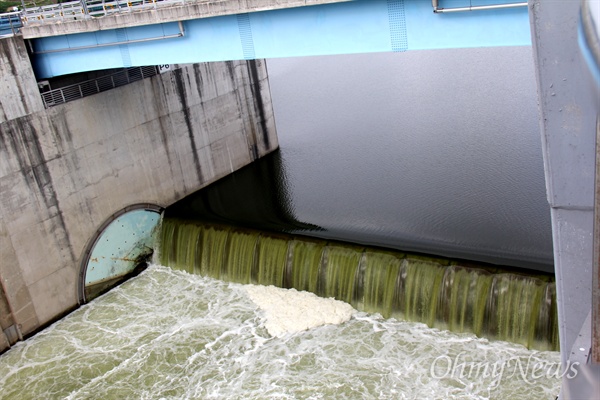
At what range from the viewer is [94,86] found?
18500mm

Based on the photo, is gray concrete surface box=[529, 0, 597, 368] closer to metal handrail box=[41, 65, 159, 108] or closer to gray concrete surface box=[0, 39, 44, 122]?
gray concrete surface box=[0, 39, 44, 122]

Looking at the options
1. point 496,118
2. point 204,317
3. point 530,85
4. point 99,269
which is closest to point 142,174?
point 99,269

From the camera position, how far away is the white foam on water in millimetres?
15188

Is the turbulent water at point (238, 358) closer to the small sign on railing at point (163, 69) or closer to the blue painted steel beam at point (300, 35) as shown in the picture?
the blue painted steel beam at point (300, 35)

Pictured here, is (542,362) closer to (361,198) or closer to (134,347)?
(361,198)

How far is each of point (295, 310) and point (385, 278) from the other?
2.59 meters

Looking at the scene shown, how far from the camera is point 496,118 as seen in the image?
2244 cm

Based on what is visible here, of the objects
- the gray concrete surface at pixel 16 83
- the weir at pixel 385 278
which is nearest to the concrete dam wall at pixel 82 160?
the gray concrete surface at pixel 16 83

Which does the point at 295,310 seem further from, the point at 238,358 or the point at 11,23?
the point at 11,23

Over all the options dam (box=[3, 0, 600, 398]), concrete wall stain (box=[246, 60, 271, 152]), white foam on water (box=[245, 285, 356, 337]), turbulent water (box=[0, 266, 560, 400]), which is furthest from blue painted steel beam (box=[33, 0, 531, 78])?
concrete wall stain (box=[246, 60, 271, 152])

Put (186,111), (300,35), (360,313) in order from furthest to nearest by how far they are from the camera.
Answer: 1. (186,111)
2. (360,313)
3. (300,35)

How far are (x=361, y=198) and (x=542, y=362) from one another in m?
7.88

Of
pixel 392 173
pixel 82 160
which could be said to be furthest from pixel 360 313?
pixel 82 160

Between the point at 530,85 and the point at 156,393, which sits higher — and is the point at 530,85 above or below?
above
